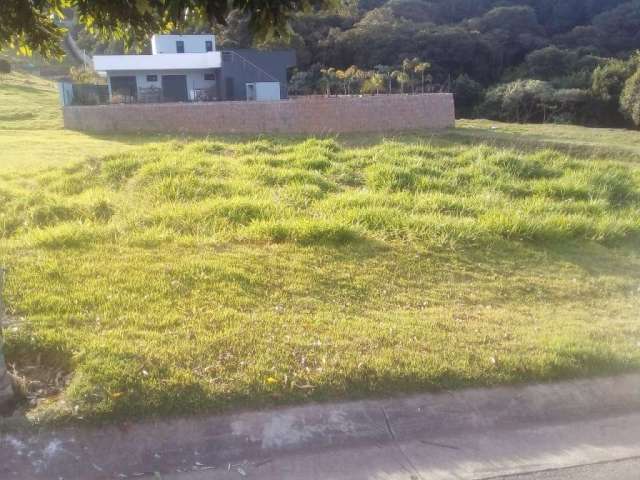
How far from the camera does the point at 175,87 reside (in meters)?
33.0

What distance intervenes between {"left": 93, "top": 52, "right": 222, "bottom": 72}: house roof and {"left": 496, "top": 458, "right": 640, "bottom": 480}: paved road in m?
29.9

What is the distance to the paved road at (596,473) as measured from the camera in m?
2.99

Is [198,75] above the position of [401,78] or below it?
above

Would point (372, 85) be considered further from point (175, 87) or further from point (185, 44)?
point (185, 44)

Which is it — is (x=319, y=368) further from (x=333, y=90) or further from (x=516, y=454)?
(x=333, y=90)

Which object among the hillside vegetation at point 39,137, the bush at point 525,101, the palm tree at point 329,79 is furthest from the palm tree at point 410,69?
the hillside vegetation at point 39,137

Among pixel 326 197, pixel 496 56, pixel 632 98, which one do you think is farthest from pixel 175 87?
pixel 326 197

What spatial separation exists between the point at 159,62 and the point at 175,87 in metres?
1.80

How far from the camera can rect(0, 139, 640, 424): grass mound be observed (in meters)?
3.63

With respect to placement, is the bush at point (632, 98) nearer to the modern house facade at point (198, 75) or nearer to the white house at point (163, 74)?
the modern house facade at point (198, 75)

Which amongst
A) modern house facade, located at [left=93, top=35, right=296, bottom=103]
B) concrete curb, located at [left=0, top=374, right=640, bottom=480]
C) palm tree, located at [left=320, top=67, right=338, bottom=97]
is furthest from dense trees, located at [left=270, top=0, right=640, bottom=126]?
concrete curb, located at [left=0, top=374, right=640, bottom=480]

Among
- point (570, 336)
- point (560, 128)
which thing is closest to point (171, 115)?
point (560, 128)

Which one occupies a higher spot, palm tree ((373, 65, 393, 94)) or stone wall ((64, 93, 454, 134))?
palm tree ((373, 65, 393, 94))

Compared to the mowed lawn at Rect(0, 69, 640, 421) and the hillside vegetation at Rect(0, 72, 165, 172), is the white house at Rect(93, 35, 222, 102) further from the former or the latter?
the mowed lawn at Rect(0, 69, 640, 421)
